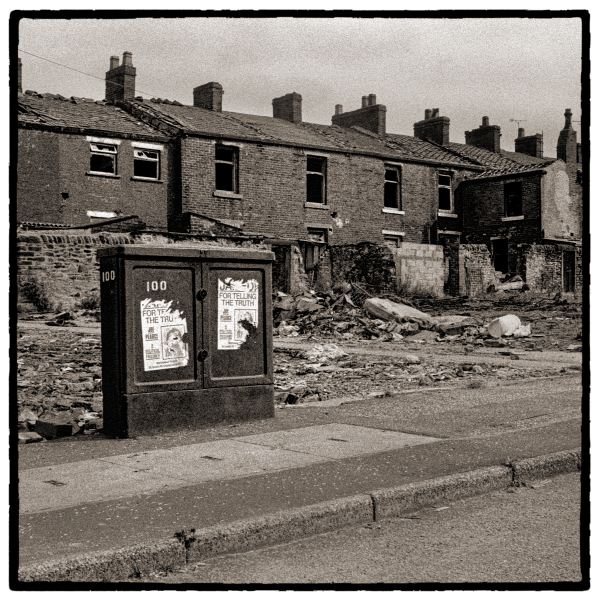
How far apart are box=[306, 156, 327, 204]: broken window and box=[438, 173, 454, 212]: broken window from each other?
672 centimetres

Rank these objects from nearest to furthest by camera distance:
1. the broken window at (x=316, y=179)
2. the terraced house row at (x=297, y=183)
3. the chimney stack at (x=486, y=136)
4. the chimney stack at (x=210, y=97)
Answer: the terraced house row at (x=297, y=183), the broken window at (x=316, y=179), the chimney stack at (x=210, y=97), the chimney stack at (x=486, y=136)

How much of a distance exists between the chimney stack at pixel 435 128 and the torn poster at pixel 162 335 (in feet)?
114

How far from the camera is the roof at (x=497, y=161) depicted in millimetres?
35938

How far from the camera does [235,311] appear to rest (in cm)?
794

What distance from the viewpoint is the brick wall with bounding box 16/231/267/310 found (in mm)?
23281

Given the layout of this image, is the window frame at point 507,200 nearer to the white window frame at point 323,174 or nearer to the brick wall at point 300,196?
the brick wall at point 300,196

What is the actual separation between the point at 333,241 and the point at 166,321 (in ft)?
87.0

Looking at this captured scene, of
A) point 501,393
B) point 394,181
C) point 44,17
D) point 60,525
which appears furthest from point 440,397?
point 394,181

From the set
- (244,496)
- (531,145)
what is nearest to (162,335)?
(244,496)

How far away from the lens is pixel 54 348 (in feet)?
48.9

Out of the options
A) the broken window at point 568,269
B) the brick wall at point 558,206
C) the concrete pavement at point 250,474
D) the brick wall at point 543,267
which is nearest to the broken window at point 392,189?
the brick wall at point 543,267

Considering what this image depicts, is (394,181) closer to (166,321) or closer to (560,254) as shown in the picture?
(560,254)

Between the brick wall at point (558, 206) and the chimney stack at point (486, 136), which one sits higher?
the chimney stack at point (486, 136)

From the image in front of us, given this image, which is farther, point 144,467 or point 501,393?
point 501,393
